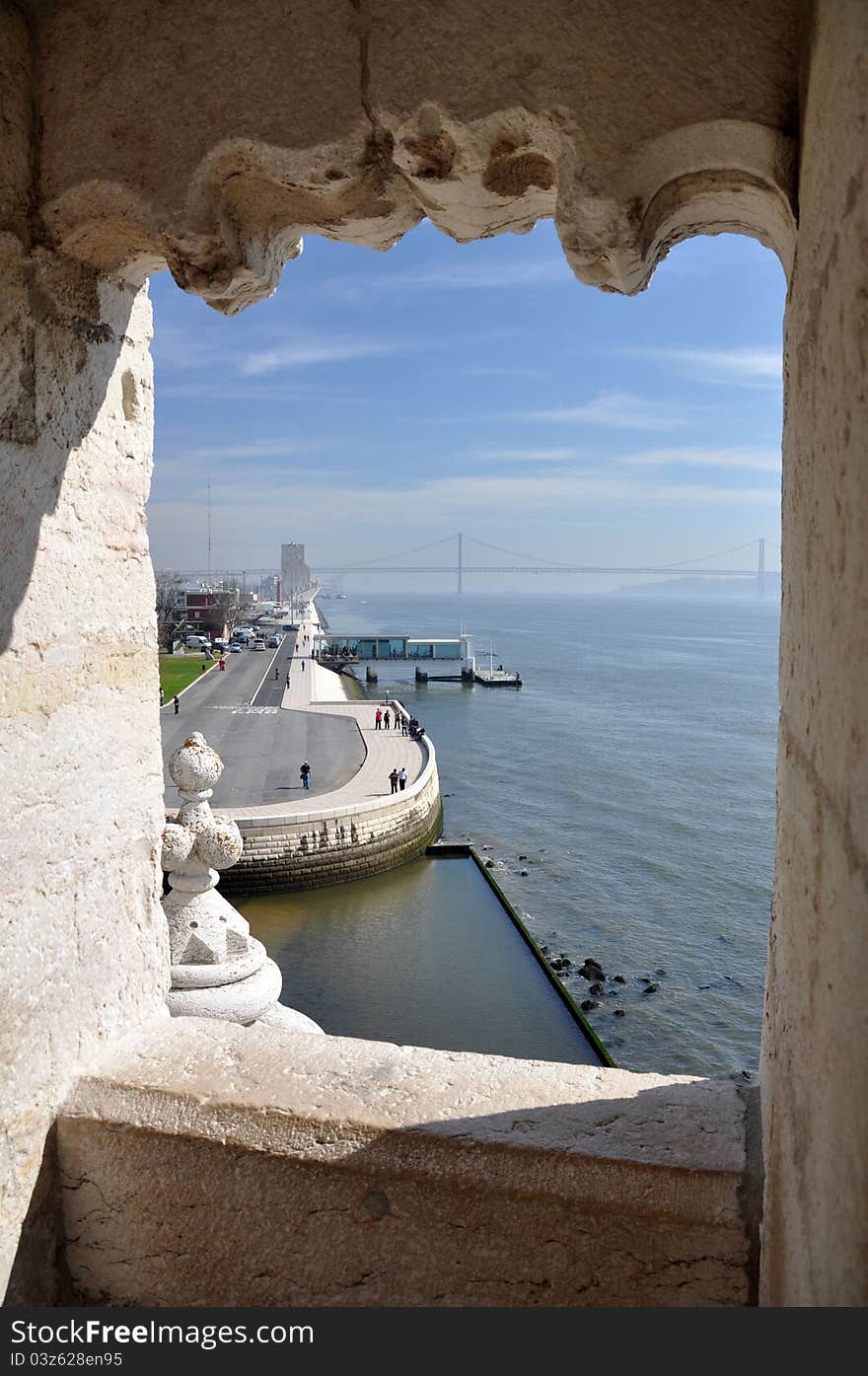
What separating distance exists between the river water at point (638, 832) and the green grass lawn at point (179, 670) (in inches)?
383

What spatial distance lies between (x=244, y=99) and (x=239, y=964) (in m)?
3.09

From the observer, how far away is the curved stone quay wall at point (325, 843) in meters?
18.2

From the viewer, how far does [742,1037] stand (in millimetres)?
13766

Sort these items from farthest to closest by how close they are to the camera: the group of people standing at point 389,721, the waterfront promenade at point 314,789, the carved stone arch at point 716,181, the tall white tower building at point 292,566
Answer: the tall white tower building at point 292,566 → the group of people standing at point 389,721 → the waterfront promenade at point 314,789 → the carved stone arch at point 716,181

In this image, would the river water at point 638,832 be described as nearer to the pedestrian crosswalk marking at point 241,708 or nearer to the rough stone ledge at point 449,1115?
the pedestrian crosswalk marking at point 241,708

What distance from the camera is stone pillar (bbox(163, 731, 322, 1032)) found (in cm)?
379

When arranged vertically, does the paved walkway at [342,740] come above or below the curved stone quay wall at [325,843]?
above

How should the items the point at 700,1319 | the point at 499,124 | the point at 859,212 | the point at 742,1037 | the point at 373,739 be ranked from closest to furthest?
the point at 859,212, the point at 700,1319, the point at 499,124, the point at 742,1037, the point at 373,739

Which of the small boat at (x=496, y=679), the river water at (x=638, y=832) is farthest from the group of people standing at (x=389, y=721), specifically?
the small boat at (x=496, y=679)

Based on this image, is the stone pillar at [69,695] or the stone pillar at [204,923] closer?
the stone pillar at [69,695]

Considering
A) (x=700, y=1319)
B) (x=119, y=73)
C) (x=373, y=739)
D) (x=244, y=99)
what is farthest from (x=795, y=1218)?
(x=373, y=739)

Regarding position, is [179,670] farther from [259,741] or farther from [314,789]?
[314,789]

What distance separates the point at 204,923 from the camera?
392cm

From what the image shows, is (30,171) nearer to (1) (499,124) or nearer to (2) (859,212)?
(1) (499,124)
